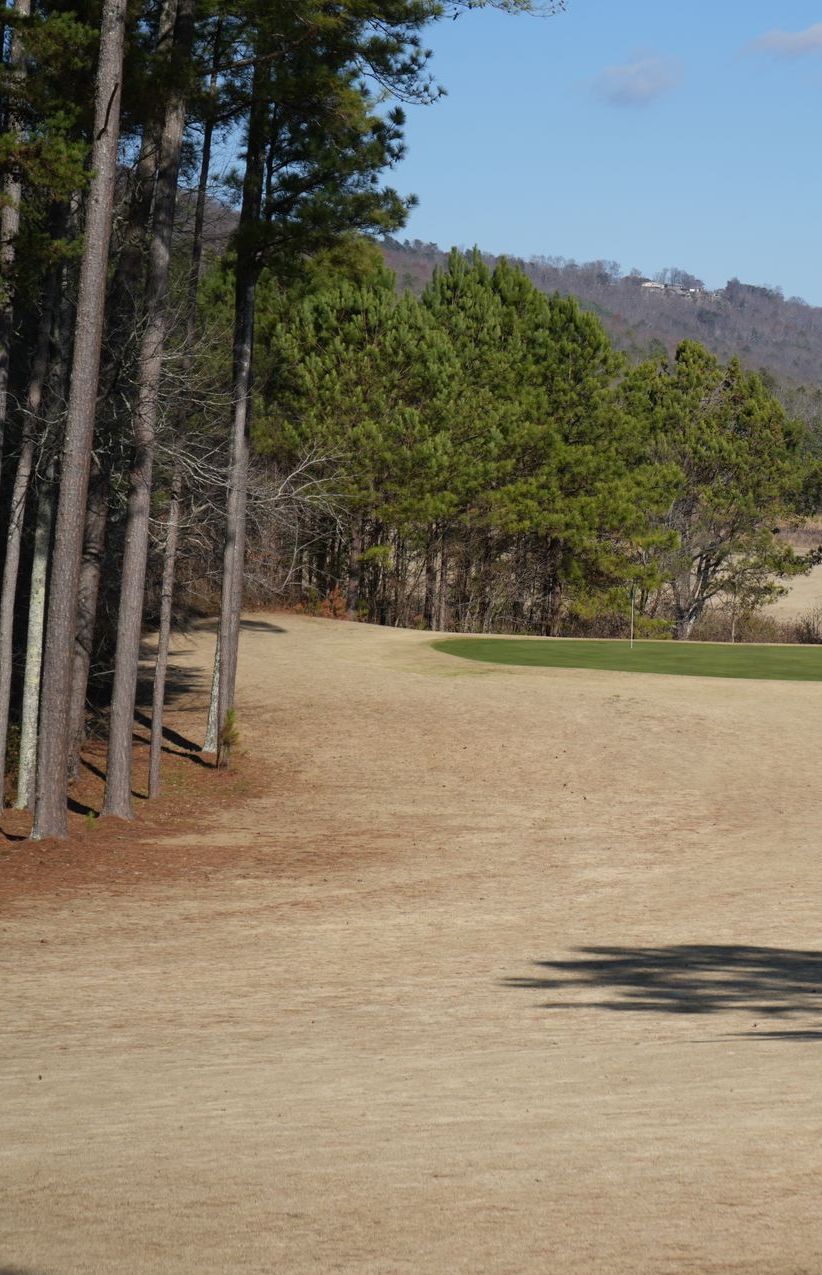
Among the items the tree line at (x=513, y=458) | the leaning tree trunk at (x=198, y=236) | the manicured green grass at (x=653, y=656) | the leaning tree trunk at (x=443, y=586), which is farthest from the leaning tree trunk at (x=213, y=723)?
the leaning tree trunk at (x=443, y=586)

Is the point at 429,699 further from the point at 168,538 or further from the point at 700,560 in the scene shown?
the point at 700,560

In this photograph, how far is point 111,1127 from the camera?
6.03m

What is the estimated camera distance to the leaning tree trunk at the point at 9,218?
14720mm

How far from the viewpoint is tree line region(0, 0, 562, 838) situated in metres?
14.7

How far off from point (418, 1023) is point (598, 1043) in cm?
131

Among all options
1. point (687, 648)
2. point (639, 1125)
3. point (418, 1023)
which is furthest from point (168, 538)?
point (687, 648)

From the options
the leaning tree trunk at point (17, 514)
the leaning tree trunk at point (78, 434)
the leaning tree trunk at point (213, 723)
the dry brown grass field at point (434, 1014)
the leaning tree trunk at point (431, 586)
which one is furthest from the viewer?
Result: the leaning tree trunk at point (431, 586)

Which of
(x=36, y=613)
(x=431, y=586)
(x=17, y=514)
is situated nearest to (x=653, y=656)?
(x=431, y=586)

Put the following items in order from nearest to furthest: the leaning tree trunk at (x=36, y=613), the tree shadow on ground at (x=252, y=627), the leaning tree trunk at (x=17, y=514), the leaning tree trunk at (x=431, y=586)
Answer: the leaning tree trunk at (x=17, y=514), the leaning tree trunk at (x=36, y=613), the tree shadow on ground at (x=252, y=627), the leaning tree trunk at (x=431, y=586)

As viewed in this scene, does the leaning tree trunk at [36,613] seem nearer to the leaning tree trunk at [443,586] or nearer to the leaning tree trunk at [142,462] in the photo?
the leaning tree trunk at [142,462]

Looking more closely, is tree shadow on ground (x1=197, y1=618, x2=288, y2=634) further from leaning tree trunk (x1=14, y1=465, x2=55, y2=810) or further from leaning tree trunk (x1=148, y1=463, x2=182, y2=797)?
leaning tree trunk (x1=14, y1=465, x2=55, y2=810)

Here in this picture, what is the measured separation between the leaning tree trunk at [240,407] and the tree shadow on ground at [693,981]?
10456 millimetres

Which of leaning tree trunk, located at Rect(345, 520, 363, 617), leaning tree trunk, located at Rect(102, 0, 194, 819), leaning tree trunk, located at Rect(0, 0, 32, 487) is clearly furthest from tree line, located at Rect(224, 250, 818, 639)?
leaning tree trunk, located at Rect(0, 0, 32, 487)

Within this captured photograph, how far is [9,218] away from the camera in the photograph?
15523 millimetres
